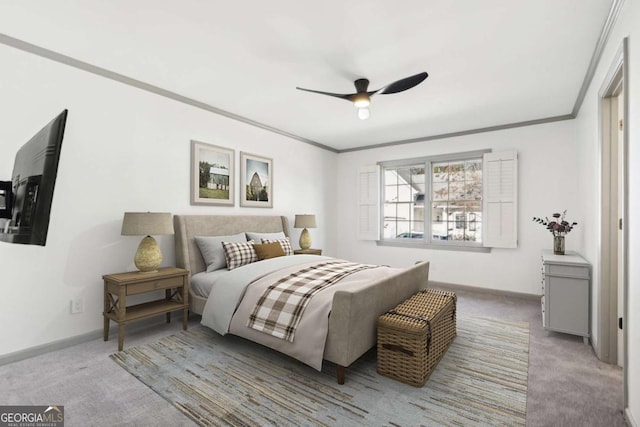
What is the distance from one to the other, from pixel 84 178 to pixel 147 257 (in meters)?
0.93

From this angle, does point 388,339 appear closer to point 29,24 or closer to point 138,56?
point 138,56

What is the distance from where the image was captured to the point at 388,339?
91.1 inches

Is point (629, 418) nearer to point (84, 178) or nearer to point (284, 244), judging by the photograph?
point (284, 244)

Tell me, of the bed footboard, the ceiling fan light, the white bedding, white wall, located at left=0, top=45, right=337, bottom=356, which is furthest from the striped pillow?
the ceiling fan light

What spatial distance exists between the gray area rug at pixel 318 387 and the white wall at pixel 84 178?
30.7 inches

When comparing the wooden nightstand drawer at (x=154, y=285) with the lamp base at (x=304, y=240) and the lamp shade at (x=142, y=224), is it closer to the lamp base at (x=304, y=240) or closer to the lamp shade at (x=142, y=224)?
the lamp shade at (x=142, y=224)

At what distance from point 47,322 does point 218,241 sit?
5.39 ft

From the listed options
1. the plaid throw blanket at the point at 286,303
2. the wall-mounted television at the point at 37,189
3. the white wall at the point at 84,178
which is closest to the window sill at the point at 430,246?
the plaid throw blanket at the point at 286,303

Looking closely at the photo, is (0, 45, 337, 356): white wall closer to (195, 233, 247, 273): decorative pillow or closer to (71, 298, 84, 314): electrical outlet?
(71, 298, 84, 314): electrical outlet

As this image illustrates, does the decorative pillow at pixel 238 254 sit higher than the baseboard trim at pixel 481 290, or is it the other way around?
the decorative pillow at pixel 238 254

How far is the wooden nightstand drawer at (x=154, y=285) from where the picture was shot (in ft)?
9.24

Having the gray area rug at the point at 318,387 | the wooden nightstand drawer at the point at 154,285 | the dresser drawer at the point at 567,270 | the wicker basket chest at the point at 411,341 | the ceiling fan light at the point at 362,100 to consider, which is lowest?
the gray area rug at the point at 318,387

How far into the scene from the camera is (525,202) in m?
4.52

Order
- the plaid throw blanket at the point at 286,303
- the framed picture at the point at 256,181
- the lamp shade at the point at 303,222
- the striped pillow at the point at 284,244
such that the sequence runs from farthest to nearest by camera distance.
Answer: the lamp shade at the point at 303,222 → the framed picture at the point at 256,181 → the striped pillow at the point at 284,244 → the plaid throw blanket at the point at 286,303
